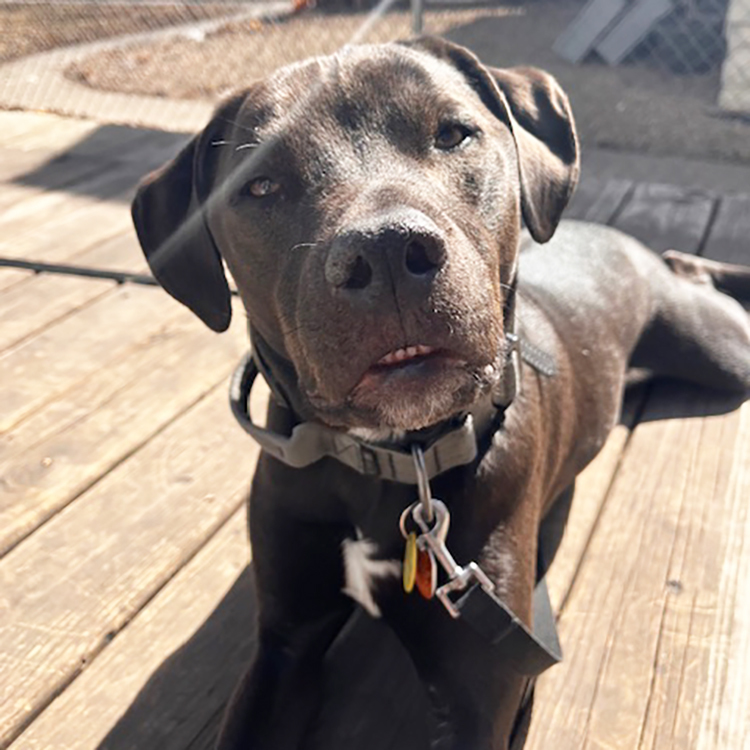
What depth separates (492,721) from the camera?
1.96 meters

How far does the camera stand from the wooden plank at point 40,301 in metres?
3.77

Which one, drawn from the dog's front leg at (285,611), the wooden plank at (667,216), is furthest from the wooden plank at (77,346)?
the wooden plank at (667,216)

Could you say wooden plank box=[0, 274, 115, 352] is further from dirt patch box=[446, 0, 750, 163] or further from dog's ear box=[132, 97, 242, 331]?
dirt patch box=[446, 0, 750, 163]

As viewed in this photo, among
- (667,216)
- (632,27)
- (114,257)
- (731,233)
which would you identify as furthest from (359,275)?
(632,27)

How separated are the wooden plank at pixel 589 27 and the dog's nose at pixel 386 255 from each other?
7079 millimetres

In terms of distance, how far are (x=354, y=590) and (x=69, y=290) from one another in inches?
91.5

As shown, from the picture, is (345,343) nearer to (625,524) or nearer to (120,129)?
(625,524)

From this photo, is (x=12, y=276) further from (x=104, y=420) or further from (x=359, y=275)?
(x=359, y=275)

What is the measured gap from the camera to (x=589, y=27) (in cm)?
820

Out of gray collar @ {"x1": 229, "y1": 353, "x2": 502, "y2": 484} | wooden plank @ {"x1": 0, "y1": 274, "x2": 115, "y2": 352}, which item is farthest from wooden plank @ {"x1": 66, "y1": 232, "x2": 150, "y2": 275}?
gray collar @ {"x1": 229, "y1": 353, "x2": 502, "y2": 484}

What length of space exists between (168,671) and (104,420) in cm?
111

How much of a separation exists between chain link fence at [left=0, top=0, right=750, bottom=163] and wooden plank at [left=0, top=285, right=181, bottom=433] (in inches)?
109

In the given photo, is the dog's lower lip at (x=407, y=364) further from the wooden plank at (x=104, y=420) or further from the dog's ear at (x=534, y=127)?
the wooden plank at (x=104, y=420)

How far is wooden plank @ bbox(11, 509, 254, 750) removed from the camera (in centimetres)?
215
